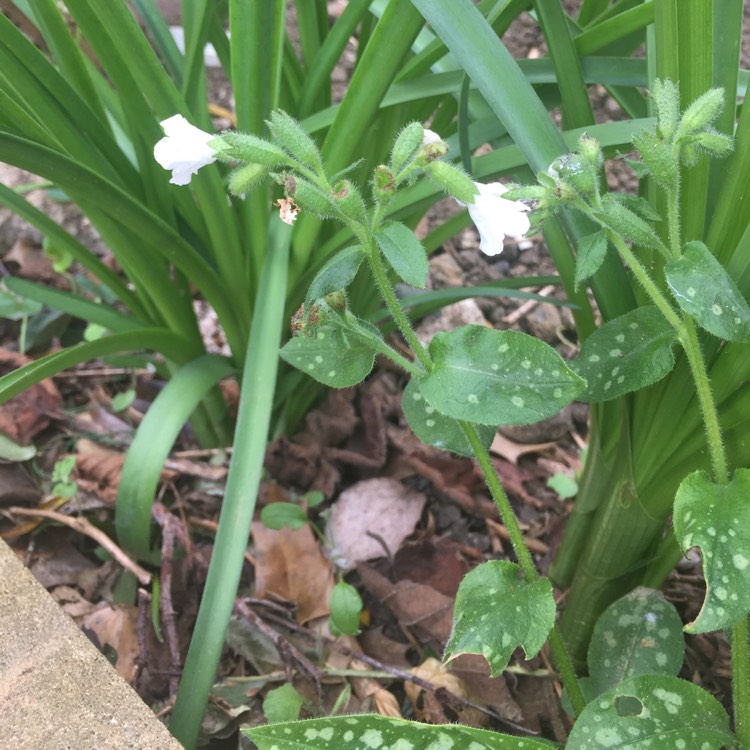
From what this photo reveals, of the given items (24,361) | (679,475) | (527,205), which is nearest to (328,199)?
(527,205)

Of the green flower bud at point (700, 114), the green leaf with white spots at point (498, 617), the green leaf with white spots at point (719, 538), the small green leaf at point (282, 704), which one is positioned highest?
the green flower bud at point (700, 114)

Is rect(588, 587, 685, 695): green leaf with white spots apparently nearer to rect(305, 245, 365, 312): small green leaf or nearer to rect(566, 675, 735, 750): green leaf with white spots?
rect(566, 675, 735, 750): green leaf with white spots

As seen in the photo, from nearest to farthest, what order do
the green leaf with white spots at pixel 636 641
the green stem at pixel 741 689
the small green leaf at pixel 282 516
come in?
the green stem at pixel 741 689 < the green leaf with white spots at pixel 636 641 < the small green leaf at pixel 282 516

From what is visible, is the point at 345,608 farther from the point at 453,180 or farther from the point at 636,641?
the point at 453,180

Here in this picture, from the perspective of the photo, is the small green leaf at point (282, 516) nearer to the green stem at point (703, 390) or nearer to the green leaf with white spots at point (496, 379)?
the green leaf with white spots at point (496, 379)

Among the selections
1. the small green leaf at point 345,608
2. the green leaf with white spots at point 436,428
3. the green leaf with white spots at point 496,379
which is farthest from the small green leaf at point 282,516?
the green leaf with white spots at point 496,379

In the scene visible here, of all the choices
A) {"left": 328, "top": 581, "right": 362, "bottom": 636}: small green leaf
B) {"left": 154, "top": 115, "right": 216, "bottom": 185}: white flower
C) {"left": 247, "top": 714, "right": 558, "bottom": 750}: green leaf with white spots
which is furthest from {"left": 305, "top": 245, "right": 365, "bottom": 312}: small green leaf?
{"left": 328, "top": 581, "right": 362, "bottom": 636}: small green leaf

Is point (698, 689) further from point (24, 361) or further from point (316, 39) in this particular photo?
point (24, 361)

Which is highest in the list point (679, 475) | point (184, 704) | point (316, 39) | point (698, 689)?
point (316, 39)
